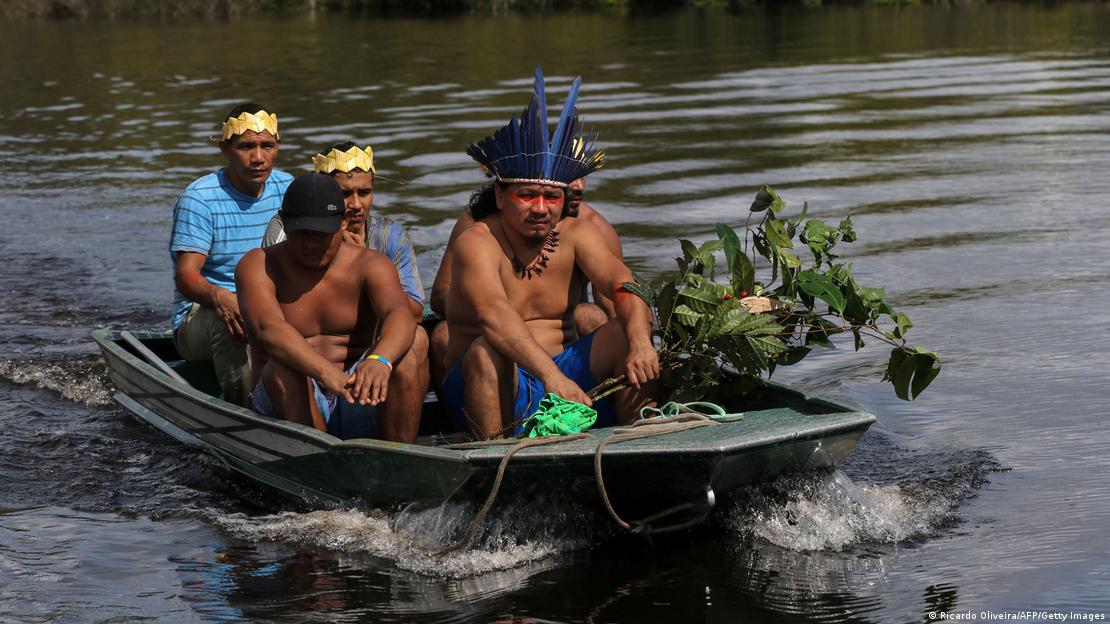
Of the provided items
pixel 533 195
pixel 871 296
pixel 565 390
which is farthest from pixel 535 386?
pixel 871 296

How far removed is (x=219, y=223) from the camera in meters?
8.44

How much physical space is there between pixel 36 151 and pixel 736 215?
34.8 feet

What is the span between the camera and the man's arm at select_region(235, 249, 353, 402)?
6602 mm

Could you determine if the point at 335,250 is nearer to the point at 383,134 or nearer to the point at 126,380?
the point at 126,380

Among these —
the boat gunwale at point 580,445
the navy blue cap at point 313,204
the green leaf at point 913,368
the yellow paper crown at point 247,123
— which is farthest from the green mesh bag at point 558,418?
the yellow paper crown at point 247,123

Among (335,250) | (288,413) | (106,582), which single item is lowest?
(106,582)

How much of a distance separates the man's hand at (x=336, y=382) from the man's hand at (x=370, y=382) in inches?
1.0

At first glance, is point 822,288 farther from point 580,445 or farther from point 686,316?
point 580,445

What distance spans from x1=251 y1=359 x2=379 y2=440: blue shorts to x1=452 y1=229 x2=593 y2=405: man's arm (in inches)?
31.0

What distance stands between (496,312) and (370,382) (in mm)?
627

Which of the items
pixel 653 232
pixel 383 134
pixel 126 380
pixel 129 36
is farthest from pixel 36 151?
pixel 129 36

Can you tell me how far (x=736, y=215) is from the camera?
1424 centimetres

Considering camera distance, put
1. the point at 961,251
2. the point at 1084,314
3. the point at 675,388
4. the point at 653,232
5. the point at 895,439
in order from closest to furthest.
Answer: the point at 675,388, the point at 895,439, the point at 1084,314, the point at 961,251, the point at 653,232

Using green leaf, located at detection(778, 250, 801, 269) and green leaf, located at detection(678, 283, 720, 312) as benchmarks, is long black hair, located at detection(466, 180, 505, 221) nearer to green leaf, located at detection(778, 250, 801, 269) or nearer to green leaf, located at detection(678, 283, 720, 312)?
green leaf, located at detection(678, 283, 720, 312)
